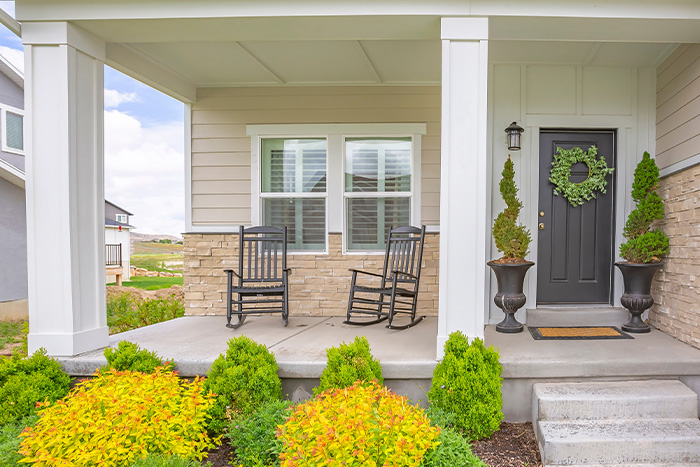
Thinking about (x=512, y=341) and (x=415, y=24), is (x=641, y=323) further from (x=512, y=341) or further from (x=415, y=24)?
(x=415, y=24)

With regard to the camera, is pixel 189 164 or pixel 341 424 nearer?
pixel 341 424

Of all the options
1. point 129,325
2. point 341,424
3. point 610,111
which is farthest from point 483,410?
point 129,325

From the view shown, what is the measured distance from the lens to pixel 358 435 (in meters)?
1.74

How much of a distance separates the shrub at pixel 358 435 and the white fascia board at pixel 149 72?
3294 millimetres

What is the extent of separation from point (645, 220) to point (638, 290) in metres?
0.58

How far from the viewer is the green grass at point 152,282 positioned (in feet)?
27.0

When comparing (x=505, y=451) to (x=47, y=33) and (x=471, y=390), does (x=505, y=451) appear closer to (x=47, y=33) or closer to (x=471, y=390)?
(x=471, y=390)

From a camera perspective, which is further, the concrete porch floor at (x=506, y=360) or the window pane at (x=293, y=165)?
the window pane at (x=293, y=165)

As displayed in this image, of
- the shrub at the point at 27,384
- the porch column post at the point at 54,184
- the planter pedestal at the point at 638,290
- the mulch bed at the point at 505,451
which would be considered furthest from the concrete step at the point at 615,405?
the porch column post at the point at 54,184

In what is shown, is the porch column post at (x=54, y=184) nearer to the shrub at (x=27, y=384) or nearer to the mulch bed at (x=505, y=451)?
the shrub at (x=27, y=384)

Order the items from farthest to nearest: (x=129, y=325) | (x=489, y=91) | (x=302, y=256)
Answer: (x=129, y=325)
(x=302, y=256)
(x=489, y=91)

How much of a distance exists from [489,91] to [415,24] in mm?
1404

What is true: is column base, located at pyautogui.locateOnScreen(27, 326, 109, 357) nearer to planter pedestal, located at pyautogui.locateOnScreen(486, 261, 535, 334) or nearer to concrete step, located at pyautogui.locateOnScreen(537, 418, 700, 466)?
concrete step, located at pyautogui.locateOnScreen(537, 418, 700, 466)

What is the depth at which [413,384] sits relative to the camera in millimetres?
2809
